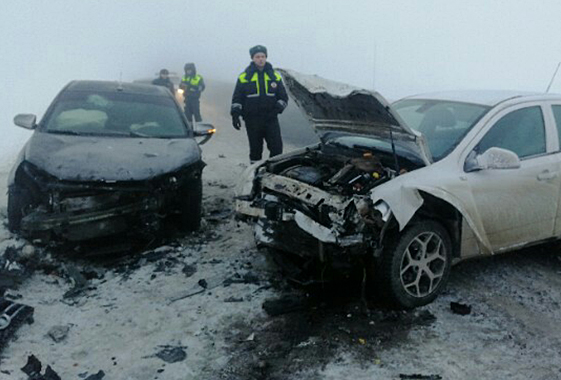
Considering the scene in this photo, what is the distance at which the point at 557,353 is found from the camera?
366 centimetres

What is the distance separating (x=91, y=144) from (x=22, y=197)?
83 cm

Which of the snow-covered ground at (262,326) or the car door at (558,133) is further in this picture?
the car door at (558,133)

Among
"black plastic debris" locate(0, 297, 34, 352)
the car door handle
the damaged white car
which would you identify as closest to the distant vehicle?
"black plastic debris" locate(0, 297, 34, 352)

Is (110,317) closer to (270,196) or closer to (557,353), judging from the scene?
(270,196)

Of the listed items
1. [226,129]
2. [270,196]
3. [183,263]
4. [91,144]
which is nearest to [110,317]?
[183,263]

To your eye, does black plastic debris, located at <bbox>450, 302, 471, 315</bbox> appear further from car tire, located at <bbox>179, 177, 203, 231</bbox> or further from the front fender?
car tire, located at <bbox>179, 177, 203, 231</bbox>

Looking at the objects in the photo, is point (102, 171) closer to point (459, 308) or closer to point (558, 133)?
point (459, 308)

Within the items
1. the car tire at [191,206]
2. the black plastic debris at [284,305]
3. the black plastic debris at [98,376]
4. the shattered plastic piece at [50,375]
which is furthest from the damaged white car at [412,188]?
the shattered plastic piece at [50,375]

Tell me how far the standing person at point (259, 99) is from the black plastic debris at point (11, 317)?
393 cm

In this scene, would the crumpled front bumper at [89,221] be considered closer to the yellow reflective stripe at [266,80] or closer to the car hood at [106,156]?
the car hood at [106,156]

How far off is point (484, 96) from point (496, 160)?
43.1 inches

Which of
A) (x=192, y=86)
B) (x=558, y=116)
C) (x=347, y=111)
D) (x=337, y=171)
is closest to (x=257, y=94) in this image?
(x=347, y=111)

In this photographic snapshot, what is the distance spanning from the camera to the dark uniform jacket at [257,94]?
7.18 metres

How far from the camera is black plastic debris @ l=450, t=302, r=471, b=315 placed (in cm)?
420
